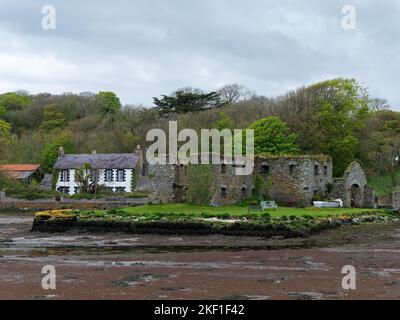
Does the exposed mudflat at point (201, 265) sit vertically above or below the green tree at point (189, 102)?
below

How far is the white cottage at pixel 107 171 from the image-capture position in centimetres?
7375

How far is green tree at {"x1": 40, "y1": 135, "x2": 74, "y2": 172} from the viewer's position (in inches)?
3167

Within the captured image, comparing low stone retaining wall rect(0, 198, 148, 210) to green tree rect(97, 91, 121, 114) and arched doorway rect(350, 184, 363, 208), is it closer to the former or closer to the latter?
arched doorway rect(350, 184, 363, 208)

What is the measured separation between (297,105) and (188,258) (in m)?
43.2

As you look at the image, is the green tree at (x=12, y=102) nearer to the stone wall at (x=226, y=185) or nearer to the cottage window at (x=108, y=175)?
the cottage window at (x=108, y=175)

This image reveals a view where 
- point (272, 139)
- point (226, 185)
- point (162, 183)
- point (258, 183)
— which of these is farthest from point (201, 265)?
point (272, 139)

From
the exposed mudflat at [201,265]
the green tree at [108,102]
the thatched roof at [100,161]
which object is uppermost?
the green tree at [108,102]

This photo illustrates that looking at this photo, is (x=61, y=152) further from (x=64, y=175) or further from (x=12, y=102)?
(x=12, y=102)

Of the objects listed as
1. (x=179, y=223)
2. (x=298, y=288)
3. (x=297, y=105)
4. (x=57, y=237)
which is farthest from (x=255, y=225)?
→ (x=297, y=105)

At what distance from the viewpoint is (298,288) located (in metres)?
16.8

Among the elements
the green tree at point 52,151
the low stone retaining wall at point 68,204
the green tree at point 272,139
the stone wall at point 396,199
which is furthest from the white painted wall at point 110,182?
the stone wall at point 396,199

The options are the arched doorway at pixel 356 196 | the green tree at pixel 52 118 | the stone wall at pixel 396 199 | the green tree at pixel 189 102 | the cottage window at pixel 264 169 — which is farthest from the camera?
the green tree at pixel 52 118

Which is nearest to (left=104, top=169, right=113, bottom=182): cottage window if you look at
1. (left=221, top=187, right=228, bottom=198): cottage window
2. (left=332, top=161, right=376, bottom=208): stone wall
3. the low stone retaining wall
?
the low stone retaining wall

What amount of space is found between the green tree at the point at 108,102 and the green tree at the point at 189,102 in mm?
16738
